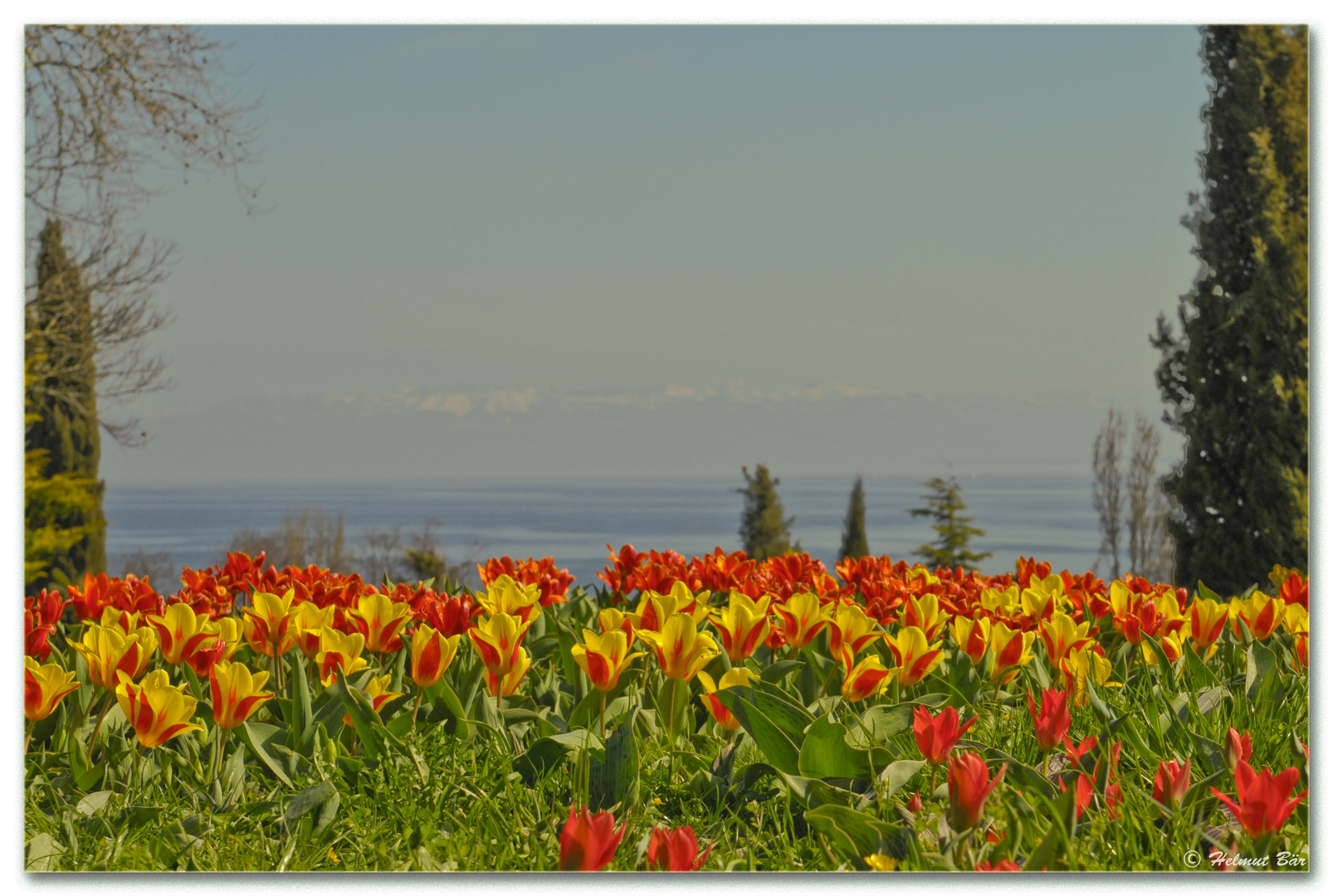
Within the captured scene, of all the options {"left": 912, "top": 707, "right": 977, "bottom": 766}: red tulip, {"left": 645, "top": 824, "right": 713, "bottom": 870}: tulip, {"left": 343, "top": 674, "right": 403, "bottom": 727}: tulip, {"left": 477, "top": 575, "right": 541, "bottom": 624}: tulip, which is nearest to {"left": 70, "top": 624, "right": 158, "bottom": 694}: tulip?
{"left": 343, "top": 674, "right": 403, "bottom": 727}: tulip

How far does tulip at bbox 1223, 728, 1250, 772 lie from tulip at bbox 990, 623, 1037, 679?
0.42m

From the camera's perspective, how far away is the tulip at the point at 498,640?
1.91 metres

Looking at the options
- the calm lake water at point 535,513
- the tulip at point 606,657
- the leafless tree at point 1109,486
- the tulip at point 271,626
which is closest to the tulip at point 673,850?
the tulip at point 606,657

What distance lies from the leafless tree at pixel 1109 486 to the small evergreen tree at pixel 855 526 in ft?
8.29

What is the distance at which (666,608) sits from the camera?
220cm

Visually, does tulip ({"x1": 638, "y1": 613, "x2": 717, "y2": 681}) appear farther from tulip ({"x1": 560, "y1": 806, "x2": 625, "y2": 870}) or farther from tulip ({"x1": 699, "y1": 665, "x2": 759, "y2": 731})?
tulip ({"x1": 560, "y1": 806, "x2": 625, "y2": 870})

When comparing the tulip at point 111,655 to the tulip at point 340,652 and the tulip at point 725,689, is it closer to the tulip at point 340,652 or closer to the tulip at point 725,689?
the tulip at point 340,652

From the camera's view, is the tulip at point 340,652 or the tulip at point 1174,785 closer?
the tulip at point 1174,785

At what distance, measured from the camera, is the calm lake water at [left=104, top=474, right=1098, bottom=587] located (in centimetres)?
631

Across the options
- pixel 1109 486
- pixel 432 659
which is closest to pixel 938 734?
pixel 432 659

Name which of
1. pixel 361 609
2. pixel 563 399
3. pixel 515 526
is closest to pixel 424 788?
pixel 361 609

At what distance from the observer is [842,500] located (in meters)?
11.3

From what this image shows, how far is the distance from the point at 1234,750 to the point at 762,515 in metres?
9.29

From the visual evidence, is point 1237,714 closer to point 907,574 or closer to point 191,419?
point 907,574
